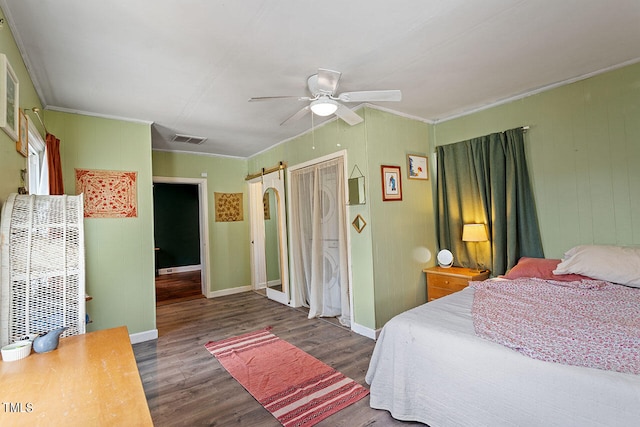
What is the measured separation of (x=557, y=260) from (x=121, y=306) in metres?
4.55

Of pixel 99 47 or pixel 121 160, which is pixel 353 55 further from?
pixel 121 160

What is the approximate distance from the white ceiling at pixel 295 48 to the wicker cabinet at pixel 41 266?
1.16 m

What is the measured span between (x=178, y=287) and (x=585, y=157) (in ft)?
22.5

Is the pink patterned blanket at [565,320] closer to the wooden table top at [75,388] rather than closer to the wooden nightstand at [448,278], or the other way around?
the wooden nightstand at [448,278]

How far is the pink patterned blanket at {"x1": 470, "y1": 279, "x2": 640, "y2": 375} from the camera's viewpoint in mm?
1463

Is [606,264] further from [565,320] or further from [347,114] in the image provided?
[347,114]

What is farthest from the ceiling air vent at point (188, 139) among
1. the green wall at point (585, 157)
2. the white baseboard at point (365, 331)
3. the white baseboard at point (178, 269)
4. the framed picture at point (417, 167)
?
the white baseboard at point (178, 269)

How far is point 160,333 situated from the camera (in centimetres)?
382

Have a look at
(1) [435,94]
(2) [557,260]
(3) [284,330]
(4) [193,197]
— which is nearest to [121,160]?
(3) [284,330]

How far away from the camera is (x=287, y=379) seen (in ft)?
8.54

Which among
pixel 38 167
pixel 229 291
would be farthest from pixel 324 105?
pixel 229 291

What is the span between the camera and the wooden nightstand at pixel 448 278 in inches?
134

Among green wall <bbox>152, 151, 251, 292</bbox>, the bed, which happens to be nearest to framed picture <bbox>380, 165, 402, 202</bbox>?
the bed

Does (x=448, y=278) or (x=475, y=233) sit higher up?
(x=475, y=233)
